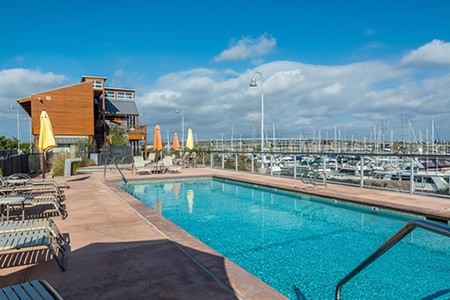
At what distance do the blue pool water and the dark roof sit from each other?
77.1 feet

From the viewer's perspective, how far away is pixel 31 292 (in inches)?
73.8

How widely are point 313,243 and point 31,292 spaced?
13.9 feet

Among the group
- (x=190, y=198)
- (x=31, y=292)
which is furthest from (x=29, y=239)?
(x=190, y=198)

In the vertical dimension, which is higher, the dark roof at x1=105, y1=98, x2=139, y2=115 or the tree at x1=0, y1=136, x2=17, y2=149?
the dark roof at x1=105, y1=98, x2=139, y2=115

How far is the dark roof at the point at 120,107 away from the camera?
30141mm

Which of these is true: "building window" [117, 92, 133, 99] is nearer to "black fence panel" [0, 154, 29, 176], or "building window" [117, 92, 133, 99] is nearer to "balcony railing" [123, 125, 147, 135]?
"balcony railing" [123, 125, 147, 135]

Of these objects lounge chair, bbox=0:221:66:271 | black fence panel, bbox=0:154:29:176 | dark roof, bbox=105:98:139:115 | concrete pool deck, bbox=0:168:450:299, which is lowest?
concrete pool deck, bbox=0:168:450:299

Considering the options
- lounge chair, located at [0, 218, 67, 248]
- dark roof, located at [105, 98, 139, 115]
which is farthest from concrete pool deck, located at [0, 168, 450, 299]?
dark roof, located at [105, 98, 139, 115]

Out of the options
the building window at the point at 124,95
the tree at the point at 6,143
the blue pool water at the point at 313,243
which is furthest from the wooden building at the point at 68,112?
the blue pool water at the point at 313,243

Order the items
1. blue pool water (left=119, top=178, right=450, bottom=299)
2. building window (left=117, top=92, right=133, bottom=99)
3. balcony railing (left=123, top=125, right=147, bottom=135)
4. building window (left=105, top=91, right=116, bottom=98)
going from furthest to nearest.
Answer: building window (left=117, top=92, right=133, bottom=99), building window (left=105, top=91, right=116, bottom=98), balcony railing (left=123, top=125, right=147, bottom=135), blue pool water (left=119, top=178, right=450, bottom=299)

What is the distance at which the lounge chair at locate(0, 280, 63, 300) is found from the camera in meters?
1.81

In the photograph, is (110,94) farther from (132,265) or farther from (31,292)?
(31,292)

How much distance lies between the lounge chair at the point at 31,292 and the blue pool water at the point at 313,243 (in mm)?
2465

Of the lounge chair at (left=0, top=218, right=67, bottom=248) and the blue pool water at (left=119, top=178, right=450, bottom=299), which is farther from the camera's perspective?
the blue pool water at (left=119, top=178, right=450, bottom=299)
